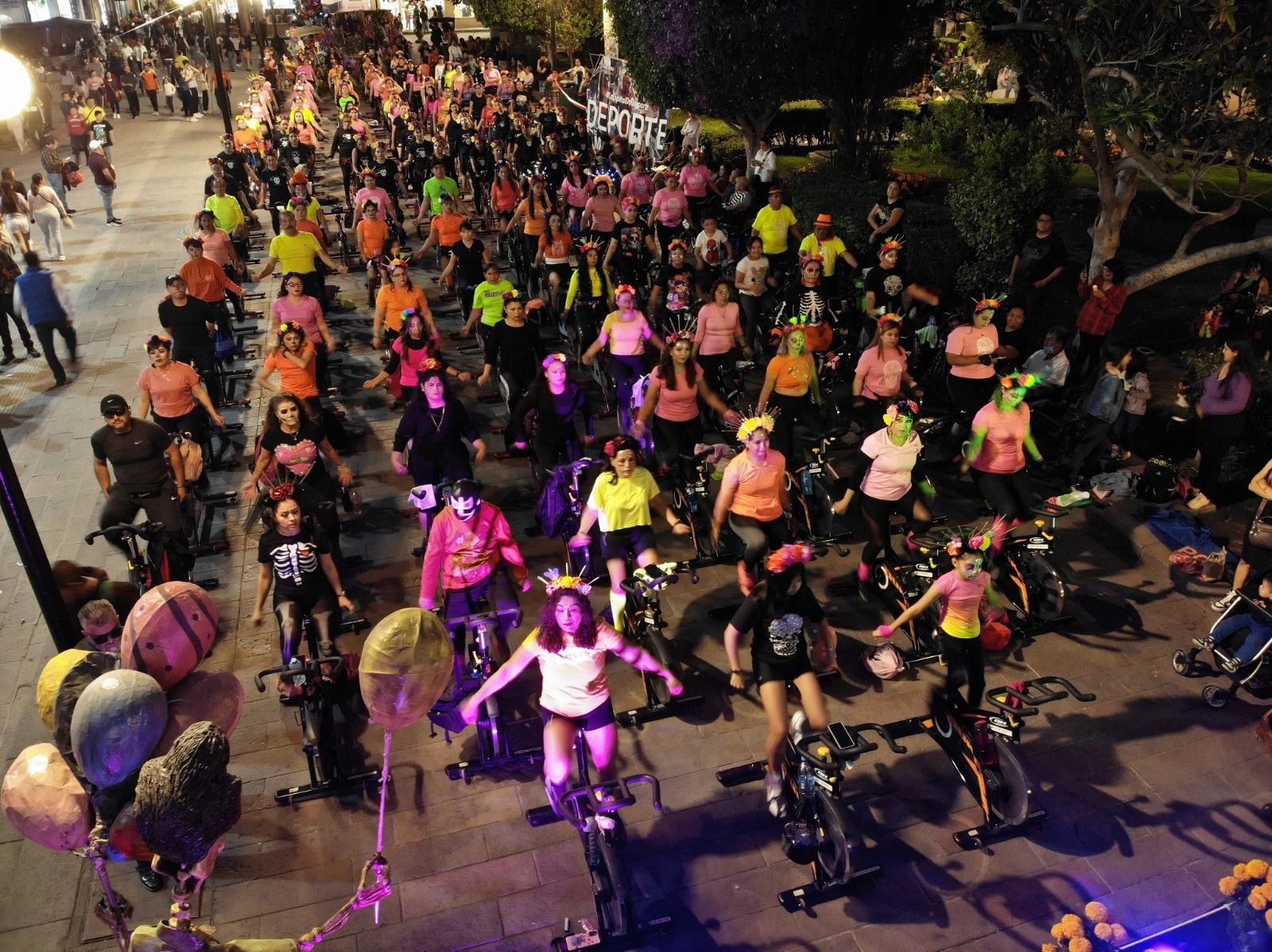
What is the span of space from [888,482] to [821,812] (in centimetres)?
300

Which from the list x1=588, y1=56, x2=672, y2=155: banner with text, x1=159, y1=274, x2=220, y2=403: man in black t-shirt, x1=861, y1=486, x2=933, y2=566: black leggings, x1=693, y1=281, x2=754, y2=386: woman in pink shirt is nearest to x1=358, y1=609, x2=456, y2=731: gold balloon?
x1=861, y1=486, x2=933, y2=566: black leggings

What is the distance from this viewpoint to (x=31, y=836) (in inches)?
192

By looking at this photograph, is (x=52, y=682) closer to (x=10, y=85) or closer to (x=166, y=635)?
(x=166, y=635)

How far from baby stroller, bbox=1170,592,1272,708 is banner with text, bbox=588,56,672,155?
12952 mm

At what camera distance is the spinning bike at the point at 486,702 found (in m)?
6.76

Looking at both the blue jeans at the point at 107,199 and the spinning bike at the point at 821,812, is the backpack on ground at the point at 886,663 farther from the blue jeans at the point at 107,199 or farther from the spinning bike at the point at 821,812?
the blue jeans at the point at 107,199

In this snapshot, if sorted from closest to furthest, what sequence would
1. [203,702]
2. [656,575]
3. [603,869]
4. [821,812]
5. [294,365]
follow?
1. [203,702]
2. [603,869]
3. [821,812]
4. [656,575]
5. [294,365]

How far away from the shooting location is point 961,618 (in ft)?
21.6

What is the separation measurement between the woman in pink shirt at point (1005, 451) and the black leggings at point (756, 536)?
187cm

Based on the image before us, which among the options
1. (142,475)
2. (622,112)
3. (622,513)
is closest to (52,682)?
(142,475)

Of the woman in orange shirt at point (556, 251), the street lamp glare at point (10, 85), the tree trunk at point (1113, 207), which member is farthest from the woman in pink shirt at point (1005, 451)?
the street lamp glare at point (10, 85)

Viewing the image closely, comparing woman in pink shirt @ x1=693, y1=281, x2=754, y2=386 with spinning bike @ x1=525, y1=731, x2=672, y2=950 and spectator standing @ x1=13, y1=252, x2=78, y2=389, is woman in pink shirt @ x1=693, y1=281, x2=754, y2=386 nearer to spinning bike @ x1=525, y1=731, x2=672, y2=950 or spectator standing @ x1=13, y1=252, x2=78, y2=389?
spinning bike @ x1=525, y1=731, x2=672, y2=950

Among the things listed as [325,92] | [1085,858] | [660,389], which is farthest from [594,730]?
[325,92]

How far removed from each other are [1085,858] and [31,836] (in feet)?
18.7
